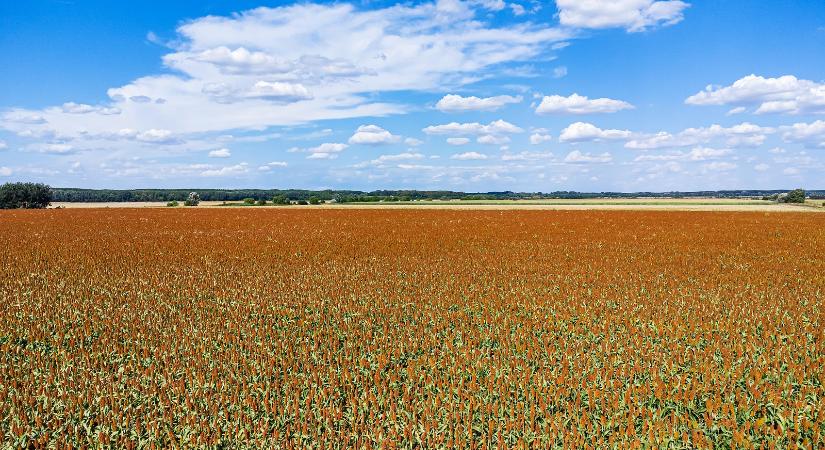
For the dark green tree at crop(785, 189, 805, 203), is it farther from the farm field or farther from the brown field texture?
the brown field texture

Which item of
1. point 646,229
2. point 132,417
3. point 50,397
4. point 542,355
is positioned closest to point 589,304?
point 542,355

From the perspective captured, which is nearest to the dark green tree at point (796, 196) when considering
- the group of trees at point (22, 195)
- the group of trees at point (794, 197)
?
the group of trees at point (794, 197)

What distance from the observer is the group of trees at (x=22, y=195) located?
7538cm

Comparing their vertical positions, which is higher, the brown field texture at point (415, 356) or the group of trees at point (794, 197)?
the group of trees at point (794, 197)

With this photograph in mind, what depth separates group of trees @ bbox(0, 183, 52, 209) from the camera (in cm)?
7538

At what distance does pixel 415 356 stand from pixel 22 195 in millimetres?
90389

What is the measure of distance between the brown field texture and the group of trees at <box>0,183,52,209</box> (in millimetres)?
76835

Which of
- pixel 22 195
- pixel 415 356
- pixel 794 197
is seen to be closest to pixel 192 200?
pixel 22 195

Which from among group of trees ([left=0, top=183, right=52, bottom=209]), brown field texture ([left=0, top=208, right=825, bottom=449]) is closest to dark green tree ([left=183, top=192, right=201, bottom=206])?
group of trees ([left=0, top=183, right=52, bottom=209])

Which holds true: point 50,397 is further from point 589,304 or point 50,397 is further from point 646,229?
point 646,229

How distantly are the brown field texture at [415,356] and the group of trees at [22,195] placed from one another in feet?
252

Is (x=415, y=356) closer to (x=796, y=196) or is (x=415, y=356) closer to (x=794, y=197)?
(x=794, y=197)

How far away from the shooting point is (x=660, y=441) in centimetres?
486

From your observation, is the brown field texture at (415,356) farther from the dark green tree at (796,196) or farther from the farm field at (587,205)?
the dark green tree at (796,196)
